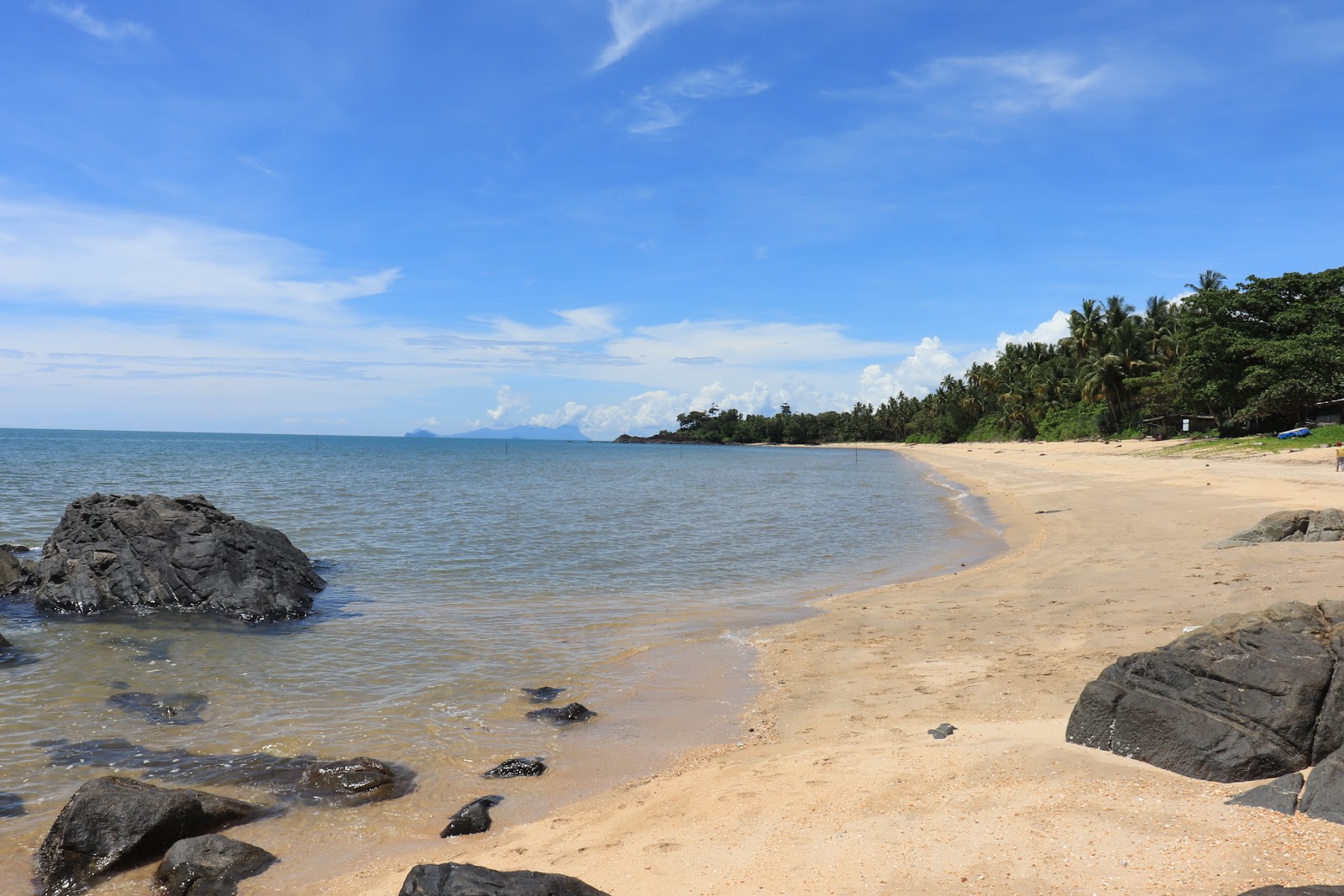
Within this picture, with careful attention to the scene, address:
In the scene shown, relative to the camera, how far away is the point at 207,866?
562 centimetres

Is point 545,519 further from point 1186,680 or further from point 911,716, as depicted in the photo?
point 1186,680

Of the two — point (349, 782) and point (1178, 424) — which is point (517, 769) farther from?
point (1178, 424)

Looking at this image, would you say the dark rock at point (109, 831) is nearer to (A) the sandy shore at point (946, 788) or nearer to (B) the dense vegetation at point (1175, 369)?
(A) the sandy shore at point (946, 788)

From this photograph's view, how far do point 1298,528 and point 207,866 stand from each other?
1804 cm

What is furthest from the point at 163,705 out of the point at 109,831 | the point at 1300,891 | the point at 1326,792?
the point at 1326,792

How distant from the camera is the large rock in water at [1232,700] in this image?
5184mm

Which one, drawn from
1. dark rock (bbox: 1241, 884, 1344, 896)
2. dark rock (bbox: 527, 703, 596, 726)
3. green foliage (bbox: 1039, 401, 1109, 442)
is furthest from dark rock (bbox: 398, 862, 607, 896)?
green foliage (bbox: 1039, 401, 1109, 442)

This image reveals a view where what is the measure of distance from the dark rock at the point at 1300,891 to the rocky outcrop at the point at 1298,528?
13852 mm

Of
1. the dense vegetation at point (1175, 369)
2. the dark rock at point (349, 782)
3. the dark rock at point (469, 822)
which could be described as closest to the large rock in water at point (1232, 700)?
the dark rock at point (469, 822)

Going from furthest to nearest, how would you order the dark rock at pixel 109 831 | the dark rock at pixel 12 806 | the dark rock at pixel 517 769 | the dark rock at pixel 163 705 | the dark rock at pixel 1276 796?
the dark rock at pixel 163 705 < the dark rock at pixel 517 769 < the dark rock at pixel 12 806 < the dark rock at pixel 109 831 < the dark rock at pixel 1276 796

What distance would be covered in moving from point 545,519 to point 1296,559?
77.6 ft

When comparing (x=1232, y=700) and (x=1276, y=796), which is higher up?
(x=1232, y=700)

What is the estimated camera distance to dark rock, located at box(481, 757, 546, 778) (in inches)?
296

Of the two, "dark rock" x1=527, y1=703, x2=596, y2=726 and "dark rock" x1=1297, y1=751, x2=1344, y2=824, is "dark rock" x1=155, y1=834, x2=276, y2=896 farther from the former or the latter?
"dark rock" x1=1297, y1=751, x2=1344, y2=824
